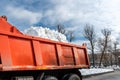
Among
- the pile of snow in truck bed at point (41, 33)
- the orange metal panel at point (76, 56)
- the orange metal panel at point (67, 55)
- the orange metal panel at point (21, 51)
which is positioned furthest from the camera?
the pile of snow in truck bed at point (41, 33)

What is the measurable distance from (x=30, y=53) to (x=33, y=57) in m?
0.17

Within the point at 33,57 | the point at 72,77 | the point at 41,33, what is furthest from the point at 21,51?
the point at 41,33

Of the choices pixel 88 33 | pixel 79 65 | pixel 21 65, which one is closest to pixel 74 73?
pixel 79 65

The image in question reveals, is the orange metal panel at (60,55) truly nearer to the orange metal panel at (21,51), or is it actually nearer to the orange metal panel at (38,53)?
the orange metal panel at (38,53)

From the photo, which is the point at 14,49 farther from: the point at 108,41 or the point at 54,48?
the point at 108,41

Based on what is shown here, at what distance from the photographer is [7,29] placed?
→ 780 centimetres

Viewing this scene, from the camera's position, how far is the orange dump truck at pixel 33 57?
7.10 metres

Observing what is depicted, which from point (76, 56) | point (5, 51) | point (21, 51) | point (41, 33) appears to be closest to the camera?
point (5, 51)

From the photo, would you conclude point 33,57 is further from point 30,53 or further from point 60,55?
point 60,55

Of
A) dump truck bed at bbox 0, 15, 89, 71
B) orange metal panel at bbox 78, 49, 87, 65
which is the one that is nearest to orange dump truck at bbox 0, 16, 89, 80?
dump truck bed at bbox 0, 15, 89, 71

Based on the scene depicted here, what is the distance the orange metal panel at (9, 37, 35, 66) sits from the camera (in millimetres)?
7305

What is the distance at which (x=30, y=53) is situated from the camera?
7.95 metres

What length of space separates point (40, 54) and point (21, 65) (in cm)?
103

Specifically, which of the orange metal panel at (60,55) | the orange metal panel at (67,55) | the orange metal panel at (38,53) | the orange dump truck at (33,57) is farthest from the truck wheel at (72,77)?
the orange metal panel at (38,53)
